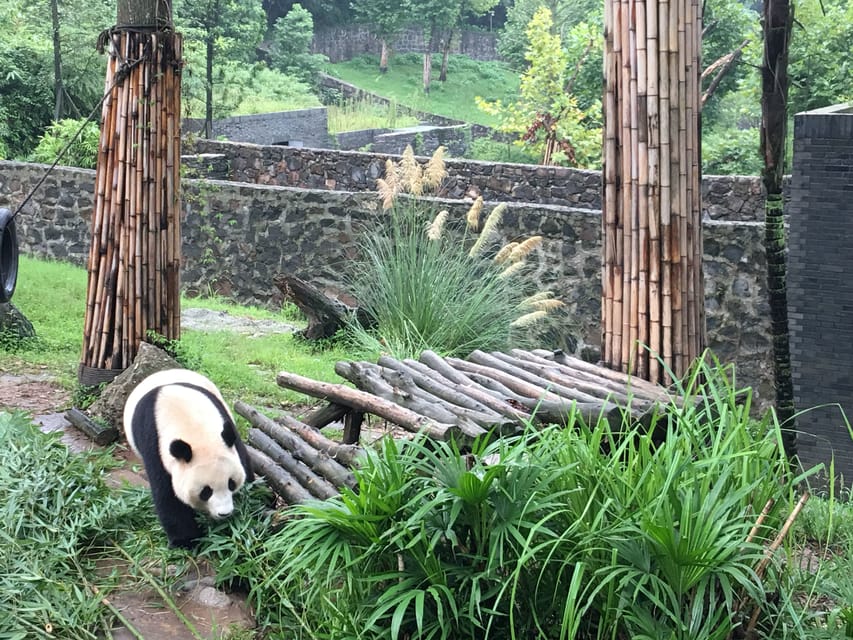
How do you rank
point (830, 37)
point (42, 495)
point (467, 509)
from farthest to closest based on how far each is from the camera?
point (830, 37) < point (42, 495) < point (467, 509)

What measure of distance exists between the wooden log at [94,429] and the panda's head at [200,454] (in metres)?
1.42

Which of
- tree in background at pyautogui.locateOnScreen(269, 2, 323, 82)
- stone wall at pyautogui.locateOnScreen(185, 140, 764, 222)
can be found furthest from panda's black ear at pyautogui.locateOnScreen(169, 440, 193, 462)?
tree in background at pyautogui.locateOnScreen(269, 2, 323, 82)

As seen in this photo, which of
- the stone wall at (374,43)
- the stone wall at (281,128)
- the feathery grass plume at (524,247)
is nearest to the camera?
the feathery grass plume at (524,247)

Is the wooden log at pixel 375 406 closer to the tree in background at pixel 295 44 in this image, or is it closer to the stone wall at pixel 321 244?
the stone wall at pixel 321 244

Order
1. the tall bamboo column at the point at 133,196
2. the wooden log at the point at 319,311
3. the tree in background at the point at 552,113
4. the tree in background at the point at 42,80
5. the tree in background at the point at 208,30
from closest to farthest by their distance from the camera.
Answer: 1. the tall bamboo column at the point at 133,196
2. the wooden log at the point at 319,311
3. the tree in background at the point at 42,80
4. the tree in background at the point at 552,113
5. the tree in background at the point at 208,30

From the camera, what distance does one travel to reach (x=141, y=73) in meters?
6.21

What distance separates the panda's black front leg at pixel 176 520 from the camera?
4.24m

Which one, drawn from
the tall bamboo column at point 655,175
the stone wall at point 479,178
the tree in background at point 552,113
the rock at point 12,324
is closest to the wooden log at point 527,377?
the tall bamboo column at point 655,175

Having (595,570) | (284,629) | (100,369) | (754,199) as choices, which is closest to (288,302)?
(100,369)

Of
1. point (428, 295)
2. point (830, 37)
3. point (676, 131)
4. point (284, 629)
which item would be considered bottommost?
point (284, 629)

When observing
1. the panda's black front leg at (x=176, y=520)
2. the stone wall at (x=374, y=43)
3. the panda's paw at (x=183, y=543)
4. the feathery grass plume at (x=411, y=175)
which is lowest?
the panda's paw at (x=183, y=543)

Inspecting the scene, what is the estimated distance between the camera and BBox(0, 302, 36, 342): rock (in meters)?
→ 8.18

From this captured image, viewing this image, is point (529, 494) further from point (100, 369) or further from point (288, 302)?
point (288, 302)

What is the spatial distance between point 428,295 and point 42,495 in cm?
465
